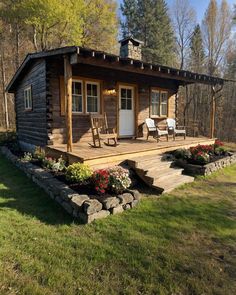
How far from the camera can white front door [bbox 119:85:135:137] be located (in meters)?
8.59

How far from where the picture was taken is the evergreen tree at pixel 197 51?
19.5 meters

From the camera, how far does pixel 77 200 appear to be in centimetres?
378

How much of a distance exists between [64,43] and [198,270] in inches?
694

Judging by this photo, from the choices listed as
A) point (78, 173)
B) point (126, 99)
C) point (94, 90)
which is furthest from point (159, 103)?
point (78, 173)

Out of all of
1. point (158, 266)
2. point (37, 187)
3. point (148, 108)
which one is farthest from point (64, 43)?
point (158, 266)

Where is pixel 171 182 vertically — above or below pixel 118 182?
below

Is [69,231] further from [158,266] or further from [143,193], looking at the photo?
[143,193]

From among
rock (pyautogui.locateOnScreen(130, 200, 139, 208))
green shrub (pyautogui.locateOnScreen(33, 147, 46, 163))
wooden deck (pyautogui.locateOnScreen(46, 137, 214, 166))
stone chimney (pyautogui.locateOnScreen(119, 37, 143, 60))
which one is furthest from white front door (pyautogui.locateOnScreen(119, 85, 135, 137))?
rock (pyautogui.locateOnScreen(130, 200, 139, 208))

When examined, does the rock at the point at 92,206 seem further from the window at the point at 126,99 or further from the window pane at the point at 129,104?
the window pane at the point at 129,104

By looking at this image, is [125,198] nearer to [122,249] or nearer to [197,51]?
[122,249]

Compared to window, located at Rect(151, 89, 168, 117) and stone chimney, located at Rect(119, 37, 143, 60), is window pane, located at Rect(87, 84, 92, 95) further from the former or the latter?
window, located at Rect(151, 89, 168, 117)

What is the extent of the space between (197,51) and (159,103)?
12.6m

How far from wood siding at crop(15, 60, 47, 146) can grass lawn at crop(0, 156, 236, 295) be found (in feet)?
11.1

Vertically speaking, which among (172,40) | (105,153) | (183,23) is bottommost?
(105,153)
